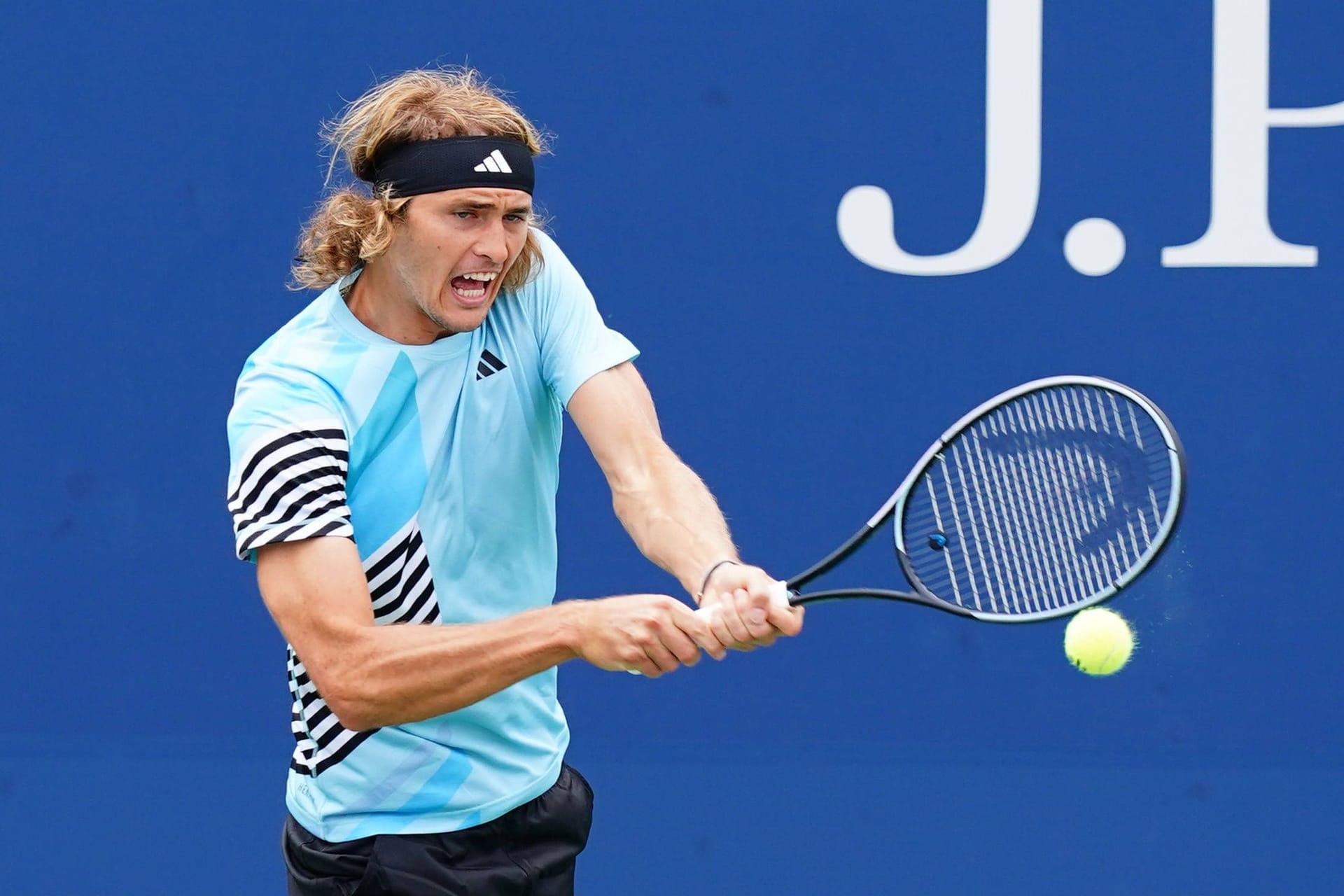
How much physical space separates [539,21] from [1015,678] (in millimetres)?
1600

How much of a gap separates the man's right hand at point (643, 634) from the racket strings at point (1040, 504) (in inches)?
20.2

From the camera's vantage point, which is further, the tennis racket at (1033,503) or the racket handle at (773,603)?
the tennis racket at (1033,503)

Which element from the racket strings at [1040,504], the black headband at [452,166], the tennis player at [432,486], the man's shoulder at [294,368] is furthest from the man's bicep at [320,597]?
the racket strings at [1040,504]

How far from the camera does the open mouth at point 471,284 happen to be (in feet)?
7.73

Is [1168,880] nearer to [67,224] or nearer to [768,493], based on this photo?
[768,493]

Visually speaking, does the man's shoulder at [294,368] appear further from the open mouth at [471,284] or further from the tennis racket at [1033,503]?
the tennis racket at [1033,503]

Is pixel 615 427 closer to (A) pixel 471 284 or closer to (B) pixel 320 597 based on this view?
(A) pixel 471 284

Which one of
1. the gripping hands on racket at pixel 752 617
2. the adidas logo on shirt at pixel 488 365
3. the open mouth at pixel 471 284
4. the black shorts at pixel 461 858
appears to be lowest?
the black shorts at pixel 461 858

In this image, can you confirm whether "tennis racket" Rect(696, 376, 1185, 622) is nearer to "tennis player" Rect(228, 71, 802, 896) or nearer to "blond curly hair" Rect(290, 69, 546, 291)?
"tennis player" Rect(228, 71, 802, 896)

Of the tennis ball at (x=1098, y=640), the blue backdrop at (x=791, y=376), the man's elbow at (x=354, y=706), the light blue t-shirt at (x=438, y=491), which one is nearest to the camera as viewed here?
the man's elbow at (x=354, y=706)

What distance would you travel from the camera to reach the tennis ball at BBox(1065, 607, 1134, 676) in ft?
9.59

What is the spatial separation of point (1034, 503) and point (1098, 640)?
0.44 m

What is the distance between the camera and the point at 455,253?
235cm

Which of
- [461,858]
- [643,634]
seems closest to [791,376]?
[461,858]
